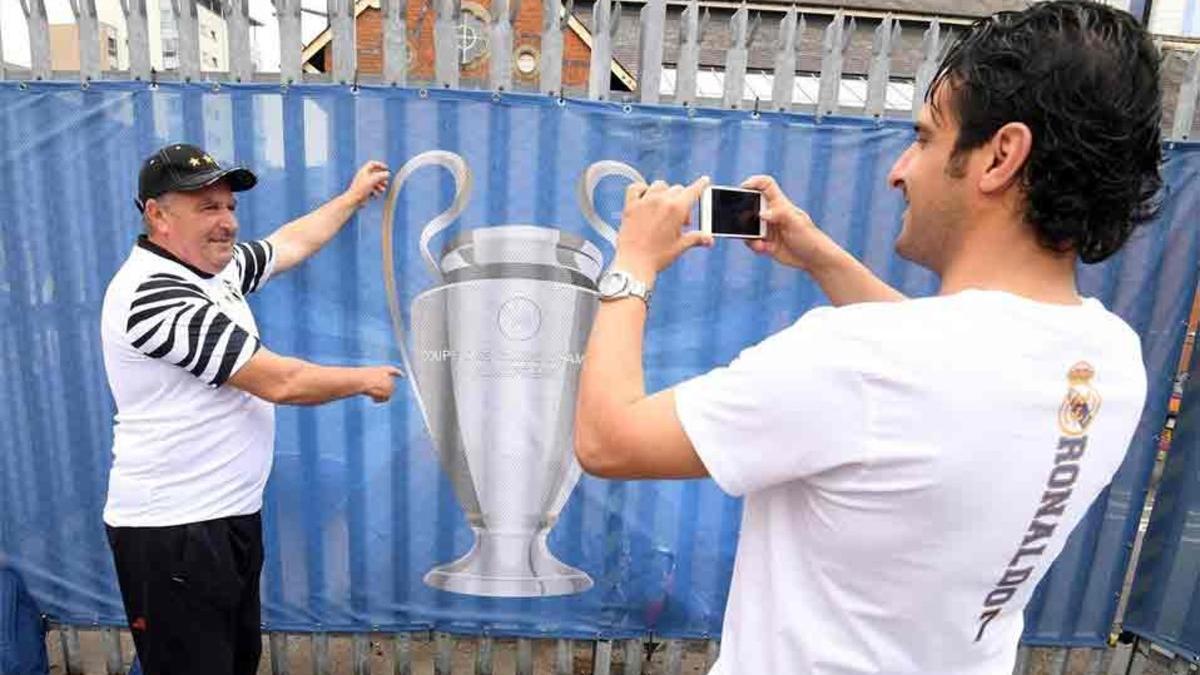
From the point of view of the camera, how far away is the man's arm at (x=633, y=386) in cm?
102

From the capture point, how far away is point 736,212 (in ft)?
5.06

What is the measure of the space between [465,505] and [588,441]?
6.35 ft

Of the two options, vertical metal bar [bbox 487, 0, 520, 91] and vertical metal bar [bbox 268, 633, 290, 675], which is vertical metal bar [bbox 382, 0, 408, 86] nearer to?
vertical metal bar [bbox 487, 0, 520, 91]

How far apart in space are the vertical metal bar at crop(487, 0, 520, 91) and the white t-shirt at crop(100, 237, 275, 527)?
991mm

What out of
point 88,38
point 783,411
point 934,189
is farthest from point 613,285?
point 88,38

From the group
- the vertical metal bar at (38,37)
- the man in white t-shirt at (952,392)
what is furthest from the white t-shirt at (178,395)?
the man in white t-shirt at (952,392)

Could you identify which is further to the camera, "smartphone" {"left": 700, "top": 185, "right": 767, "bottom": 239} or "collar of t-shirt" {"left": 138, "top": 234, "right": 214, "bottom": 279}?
"collar of t-shirt" {"left": 138, "top": 234, "right": 214, "bottom": 279}

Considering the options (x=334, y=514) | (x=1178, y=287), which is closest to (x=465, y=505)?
(x=334, y=514)

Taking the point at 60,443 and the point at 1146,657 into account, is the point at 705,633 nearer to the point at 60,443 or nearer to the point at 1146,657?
the point at 1146,657

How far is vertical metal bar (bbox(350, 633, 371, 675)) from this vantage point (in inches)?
121

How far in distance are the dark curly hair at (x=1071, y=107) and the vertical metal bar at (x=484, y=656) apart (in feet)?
8.77

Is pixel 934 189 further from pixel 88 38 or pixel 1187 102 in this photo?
pixel 88 38

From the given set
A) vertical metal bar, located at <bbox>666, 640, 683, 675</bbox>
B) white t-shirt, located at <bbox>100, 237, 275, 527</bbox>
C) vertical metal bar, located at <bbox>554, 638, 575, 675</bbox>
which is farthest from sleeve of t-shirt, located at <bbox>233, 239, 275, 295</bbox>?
vertical metal bar, located at <bbox>666, 640, 683, 675</bbox>

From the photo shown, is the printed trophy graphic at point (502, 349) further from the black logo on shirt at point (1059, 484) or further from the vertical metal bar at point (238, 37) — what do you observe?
the black logo on shirt at point (1059, 484)
